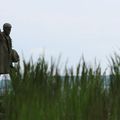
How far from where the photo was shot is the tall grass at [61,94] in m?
4.41

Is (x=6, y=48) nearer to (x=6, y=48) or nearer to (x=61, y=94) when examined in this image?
(x=6, y=48)

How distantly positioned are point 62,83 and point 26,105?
0.67 m

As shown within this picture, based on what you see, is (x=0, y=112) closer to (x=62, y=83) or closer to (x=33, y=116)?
(x=62, y=83)

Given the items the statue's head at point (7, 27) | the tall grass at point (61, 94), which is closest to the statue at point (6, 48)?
the statue's head at point (7, 27)

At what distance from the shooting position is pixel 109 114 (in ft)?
15.4

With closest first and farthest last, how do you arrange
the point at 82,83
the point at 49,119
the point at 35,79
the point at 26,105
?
the point at 49,119, the point at 26,105, the point at 82,83, the point at 35,79

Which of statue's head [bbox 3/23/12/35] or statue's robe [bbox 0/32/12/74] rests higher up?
statue's head [bbox 3/23/12/35]

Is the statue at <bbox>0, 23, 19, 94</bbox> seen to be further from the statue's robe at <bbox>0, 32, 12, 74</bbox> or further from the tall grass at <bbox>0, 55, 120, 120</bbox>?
the tall grass at <bbox>0, 55, 120, 120</bbox>

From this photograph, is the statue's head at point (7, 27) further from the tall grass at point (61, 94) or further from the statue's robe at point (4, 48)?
the tall grass at point (61, 94)

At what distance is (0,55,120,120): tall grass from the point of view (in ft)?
14.5

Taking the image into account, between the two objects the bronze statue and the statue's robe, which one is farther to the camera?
the statue's robe

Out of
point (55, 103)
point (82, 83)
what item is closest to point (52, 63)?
point (82, 83)

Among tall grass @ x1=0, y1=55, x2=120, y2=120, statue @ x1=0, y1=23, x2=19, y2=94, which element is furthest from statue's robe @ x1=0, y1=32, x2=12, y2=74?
tall grass @ x1=0, y1=55, x2=120, y2=120

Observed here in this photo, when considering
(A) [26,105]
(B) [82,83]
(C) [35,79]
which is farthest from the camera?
(C) [35,79]
